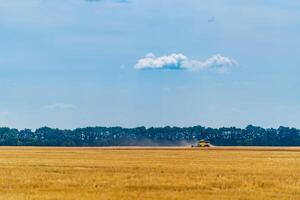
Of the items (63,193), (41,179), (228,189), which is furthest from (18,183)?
(228,189)

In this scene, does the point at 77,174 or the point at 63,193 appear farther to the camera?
the point at 77,174

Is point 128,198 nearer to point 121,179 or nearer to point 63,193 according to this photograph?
point 63,193

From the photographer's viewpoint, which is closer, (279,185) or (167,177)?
(279,185)

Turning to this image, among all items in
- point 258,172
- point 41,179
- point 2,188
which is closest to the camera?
point 2,188

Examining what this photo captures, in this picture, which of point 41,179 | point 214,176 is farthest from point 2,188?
point 214,176

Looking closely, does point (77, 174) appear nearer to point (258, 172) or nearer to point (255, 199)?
point (258, 172)

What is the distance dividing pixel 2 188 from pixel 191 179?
14937 mm

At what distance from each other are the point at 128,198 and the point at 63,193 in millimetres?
4709

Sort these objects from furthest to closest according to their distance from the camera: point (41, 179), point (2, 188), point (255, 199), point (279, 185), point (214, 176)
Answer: point (214, 176)
point (41, 179)
point (279, 185)
point (2, 188)
point (255, 199)

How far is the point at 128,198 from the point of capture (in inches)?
1491

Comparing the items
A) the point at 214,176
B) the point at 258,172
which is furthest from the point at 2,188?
the point at 258,172

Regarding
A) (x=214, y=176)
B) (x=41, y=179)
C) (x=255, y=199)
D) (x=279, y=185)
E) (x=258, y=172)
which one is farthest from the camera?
(x=258, y=172)

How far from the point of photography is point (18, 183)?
151ft

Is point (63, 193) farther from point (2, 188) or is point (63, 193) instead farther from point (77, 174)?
point (77, 174)
